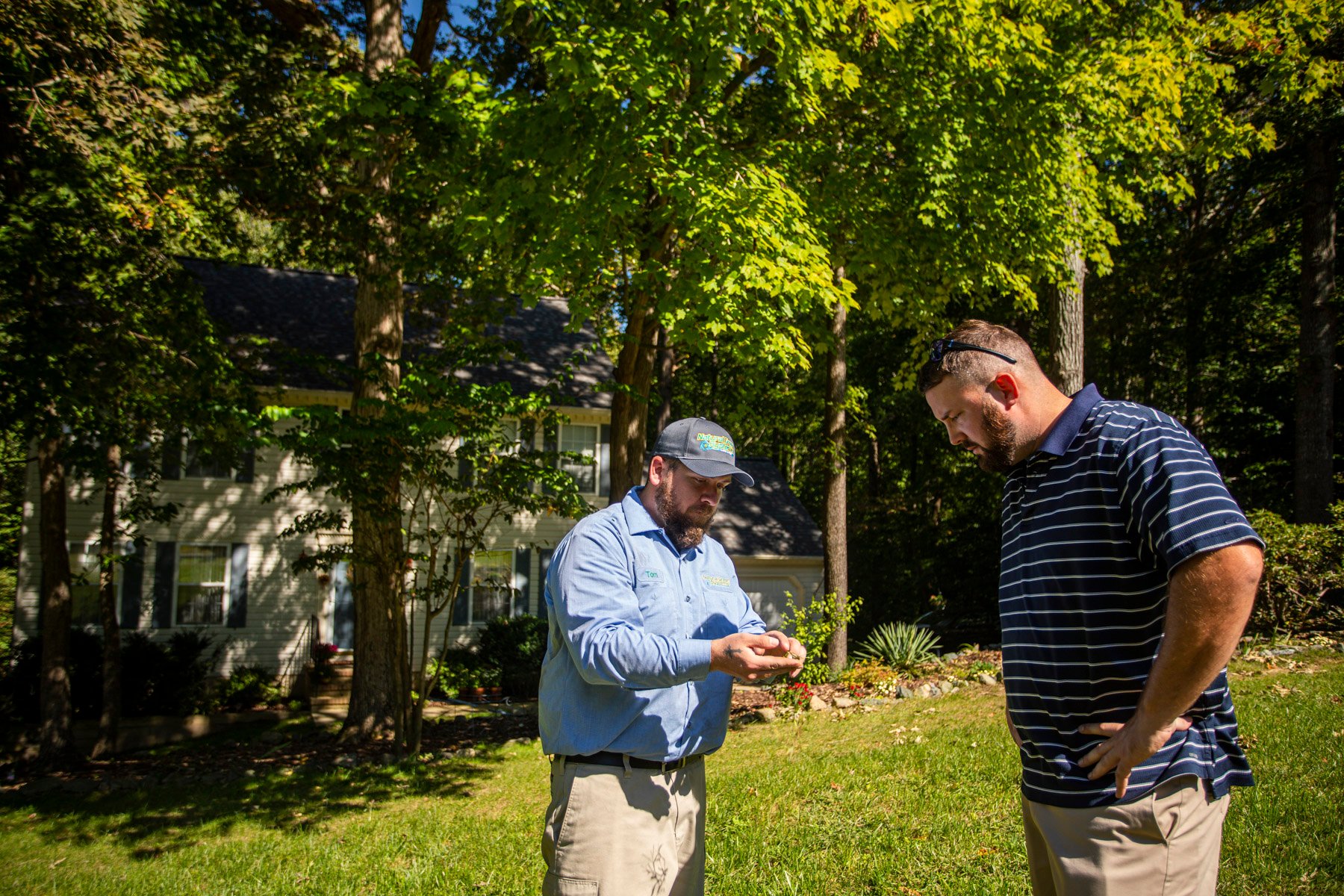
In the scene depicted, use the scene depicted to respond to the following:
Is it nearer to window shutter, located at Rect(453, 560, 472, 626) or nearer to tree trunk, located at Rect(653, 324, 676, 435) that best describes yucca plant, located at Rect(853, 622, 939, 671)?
window shutter, located at Rect(453, 560, 472, 626)

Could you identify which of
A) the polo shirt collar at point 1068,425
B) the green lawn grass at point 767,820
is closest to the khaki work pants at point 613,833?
the polo shirt collar at point 1068,425

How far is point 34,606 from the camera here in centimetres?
1692

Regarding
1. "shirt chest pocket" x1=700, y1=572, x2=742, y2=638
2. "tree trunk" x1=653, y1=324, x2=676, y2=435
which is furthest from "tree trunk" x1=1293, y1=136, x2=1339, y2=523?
"shirt chest pocket" x1=700, y1=572, x2=742, y2=638

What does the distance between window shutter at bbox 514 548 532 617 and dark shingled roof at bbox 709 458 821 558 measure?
4311mm

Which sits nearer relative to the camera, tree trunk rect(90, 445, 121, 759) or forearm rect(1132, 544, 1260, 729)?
forearm rect(1132, 544, 1260, 729)

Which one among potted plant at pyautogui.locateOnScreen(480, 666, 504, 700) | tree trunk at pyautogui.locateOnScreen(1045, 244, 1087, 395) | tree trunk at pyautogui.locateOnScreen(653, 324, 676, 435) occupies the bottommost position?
potted plant at pyautogui.locateOnScreen(480, 666, 504, 700)

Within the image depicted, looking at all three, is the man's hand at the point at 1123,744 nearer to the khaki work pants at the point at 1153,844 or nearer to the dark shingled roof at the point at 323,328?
the khaki work pants at the point at 1153,844

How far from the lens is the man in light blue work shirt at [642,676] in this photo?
8.38 ft

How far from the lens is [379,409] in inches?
435

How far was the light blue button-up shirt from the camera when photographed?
2.53 m

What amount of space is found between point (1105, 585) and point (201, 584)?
62.8 feet

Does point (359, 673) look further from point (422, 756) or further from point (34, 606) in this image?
point (34, 606)

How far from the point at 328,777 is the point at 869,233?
28.9ft

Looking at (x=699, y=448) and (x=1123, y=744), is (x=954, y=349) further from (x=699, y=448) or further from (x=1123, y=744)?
(x=1123, y=744)
